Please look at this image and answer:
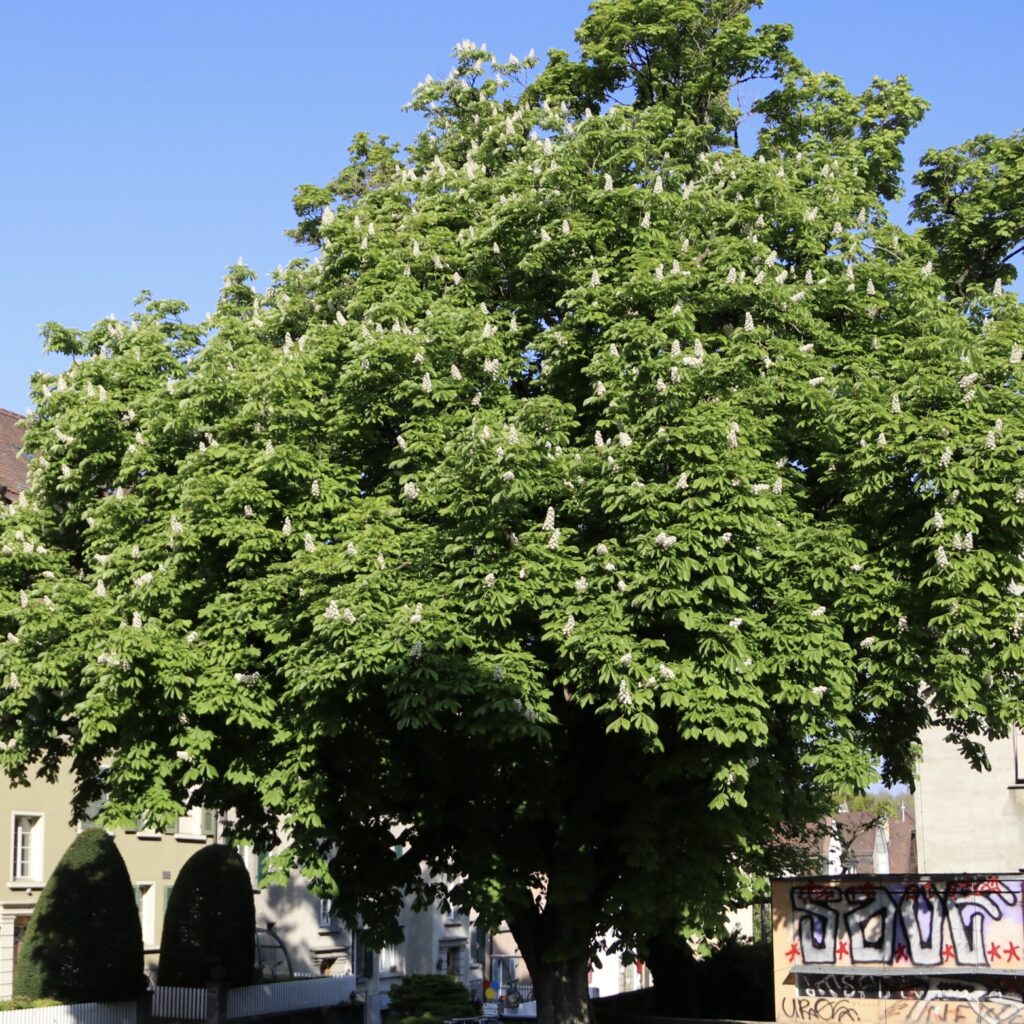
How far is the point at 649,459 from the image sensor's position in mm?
18203

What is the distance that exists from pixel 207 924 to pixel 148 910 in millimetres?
7311

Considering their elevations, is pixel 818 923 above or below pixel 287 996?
above

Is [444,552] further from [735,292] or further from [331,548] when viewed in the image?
[735,292]

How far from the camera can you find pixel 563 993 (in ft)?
72.0

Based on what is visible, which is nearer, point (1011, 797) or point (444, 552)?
point (444, 552)

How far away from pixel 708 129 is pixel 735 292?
480cm

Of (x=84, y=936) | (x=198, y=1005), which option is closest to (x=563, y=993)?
(x=198, y=1005)

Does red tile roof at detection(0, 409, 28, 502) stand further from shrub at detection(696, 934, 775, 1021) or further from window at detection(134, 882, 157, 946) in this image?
shrub at detection(696, 934, 775, 1021)

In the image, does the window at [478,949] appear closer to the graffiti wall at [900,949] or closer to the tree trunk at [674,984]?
the tree trunk at [674,984]

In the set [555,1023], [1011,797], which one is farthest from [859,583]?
[1011,797]

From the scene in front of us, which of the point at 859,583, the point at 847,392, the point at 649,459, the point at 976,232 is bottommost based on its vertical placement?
the point at 859,583

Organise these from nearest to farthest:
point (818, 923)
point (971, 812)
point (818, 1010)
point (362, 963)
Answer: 1. point (818, 1010)
2. point (818, 923)
3. point (971, 812)
4. point (362, 963)

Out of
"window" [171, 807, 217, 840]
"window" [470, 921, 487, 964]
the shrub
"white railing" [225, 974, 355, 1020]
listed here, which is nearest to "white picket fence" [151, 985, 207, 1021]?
"white railing" [225, 974, 355, 1020]

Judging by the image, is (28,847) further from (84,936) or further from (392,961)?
(392,961)
